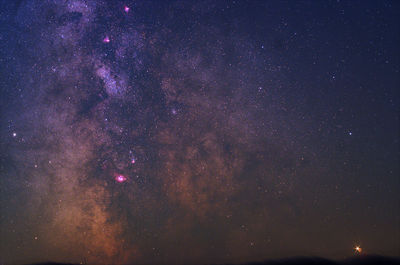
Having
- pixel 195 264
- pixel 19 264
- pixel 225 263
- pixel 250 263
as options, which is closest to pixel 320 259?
pixel 250 263

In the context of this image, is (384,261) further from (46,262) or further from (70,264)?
(46,262)

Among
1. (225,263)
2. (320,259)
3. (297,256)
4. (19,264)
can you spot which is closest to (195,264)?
(225,263)

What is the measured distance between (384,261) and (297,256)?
12.3 ft

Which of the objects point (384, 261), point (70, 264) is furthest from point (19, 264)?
point (384, 261)

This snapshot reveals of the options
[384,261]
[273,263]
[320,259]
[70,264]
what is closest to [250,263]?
[273,263]

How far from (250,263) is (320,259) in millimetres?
3287

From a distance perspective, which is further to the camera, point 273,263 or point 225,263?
point 225,263

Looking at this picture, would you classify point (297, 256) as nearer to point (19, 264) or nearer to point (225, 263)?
point (225, 263)

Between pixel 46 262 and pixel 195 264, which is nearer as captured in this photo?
pixel 46 262

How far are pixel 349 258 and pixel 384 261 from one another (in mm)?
1434

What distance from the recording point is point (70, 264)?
14609 mm

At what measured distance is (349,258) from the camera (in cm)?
1459

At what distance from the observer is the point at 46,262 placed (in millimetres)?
14547

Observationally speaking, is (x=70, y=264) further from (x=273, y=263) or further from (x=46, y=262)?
(x=273, y=263)
